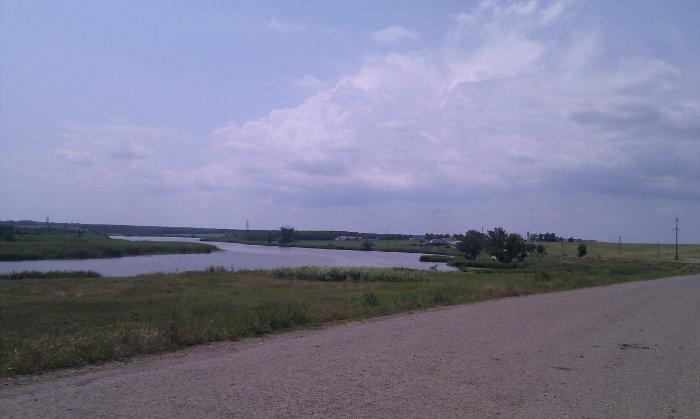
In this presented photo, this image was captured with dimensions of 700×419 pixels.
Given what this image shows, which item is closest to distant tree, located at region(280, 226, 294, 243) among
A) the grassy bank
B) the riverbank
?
the riverbank

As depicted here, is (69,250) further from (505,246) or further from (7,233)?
(505,246)

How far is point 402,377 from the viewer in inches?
371

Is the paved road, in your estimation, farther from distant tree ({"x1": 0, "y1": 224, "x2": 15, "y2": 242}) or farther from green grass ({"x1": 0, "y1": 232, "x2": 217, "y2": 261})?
distant tree ({"x1": 0, "y1": 224, "x2": 15, "y2": 242})

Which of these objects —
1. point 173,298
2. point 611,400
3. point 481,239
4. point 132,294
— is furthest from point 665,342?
point 481,239

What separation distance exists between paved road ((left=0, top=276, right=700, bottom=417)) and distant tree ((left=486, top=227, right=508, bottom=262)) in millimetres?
76292

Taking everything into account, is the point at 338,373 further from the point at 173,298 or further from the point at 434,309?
the point at 173,298

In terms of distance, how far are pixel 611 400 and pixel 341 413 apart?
3890 millimetres

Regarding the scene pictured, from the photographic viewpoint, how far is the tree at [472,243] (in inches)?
4053

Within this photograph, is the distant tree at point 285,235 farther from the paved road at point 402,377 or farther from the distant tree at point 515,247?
the paved road at point 402,377

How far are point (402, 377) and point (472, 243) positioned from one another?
9667 centimetres

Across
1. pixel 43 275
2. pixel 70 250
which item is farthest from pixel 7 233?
pixel 43 275

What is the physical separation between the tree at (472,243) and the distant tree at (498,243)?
9.86 m

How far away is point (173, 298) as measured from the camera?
1019 inches

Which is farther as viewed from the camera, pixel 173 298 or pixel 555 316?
pixel 173 298
